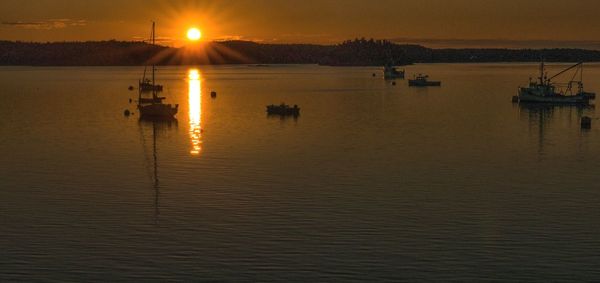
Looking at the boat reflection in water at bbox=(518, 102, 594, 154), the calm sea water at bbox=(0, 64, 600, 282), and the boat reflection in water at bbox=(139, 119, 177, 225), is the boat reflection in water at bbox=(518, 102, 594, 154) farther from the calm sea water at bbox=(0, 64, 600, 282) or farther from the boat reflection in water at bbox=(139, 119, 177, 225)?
the boat reflection in water at bbox=(139, 119, 177, 225)

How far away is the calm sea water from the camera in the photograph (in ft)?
123

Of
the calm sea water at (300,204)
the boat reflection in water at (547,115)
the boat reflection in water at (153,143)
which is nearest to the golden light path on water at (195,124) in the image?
the calm sea water at (300,204)

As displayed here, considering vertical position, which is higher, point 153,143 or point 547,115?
point 547,115

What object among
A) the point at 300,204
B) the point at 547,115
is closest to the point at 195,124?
the point at 547,115

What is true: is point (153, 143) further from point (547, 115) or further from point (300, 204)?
point (547, 115)

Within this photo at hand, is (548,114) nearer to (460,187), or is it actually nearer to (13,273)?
(460,187)

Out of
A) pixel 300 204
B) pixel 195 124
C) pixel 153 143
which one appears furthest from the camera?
pixel 195 124

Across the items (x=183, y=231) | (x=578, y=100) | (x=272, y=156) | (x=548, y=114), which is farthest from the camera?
(x=578, y=100)

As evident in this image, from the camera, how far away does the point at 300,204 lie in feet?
170

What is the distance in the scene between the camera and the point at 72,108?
153125 mm

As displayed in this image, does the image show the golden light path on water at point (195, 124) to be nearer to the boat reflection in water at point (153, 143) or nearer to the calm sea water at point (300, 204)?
the calm sea water at point (300, 204)

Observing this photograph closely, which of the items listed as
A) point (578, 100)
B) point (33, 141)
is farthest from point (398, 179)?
point (578, 100)

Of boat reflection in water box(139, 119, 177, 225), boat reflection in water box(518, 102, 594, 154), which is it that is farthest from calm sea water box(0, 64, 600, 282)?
boat reflection in water box(518, 102, 594, 154)

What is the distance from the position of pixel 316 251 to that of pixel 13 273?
13.2 metres
